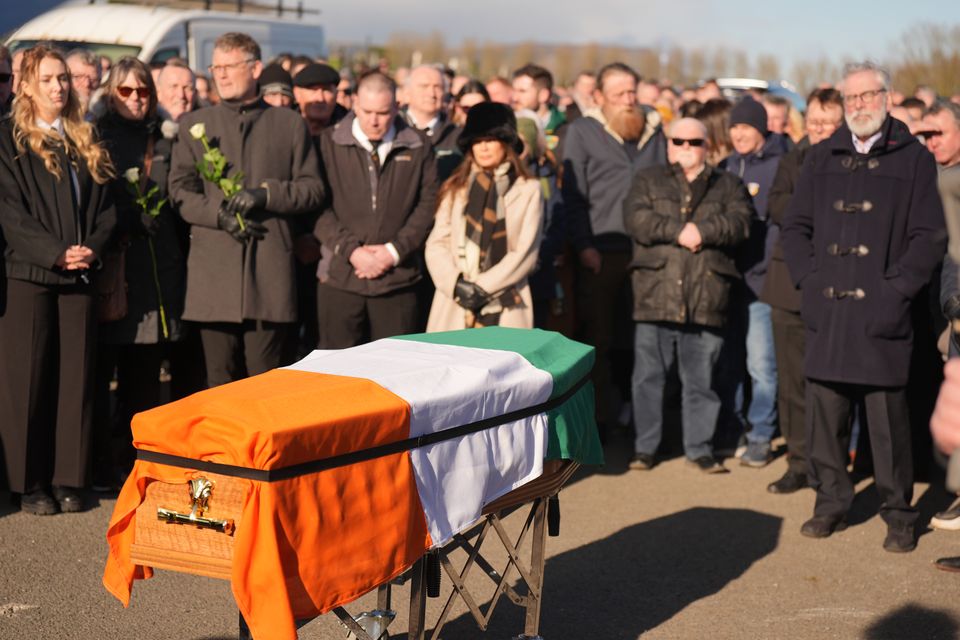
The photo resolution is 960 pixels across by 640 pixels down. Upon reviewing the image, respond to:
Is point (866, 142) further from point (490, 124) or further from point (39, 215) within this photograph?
point (39, 215)

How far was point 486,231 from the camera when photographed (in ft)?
25.0

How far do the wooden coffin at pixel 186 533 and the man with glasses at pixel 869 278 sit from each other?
4.18 meters

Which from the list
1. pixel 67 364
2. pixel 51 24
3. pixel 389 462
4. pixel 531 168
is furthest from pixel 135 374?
pixel 51 24

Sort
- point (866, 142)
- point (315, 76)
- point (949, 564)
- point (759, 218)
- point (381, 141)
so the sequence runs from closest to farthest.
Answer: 1. point (949, 564)
2. point (866, 142)
3. point (381, 141)
4. point (759, 218)
5. point (315, 76)

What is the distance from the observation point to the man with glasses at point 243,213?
24.2ft

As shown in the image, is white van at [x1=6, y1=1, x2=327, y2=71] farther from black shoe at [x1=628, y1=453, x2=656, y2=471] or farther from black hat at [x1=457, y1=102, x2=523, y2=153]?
black shoe at [x1=628, y1=453, x2=656, y2=471]

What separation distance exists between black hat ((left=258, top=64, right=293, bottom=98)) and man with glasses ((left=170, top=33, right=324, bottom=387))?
53.8 inches

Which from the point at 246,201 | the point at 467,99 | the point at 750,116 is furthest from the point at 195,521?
the point at 467,99

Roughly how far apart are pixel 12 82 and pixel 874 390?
5.50m

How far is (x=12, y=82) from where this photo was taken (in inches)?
314

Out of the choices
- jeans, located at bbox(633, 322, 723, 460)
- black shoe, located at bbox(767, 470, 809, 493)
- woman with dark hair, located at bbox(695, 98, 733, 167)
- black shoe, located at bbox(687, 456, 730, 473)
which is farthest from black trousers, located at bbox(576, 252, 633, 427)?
black shoe, located at bbox(767, 470, 809, 493)

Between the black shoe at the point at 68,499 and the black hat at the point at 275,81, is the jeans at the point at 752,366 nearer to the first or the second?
the black hat at the point at 275,81

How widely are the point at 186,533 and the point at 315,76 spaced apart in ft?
19.6

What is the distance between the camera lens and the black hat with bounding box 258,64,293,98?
913cm
